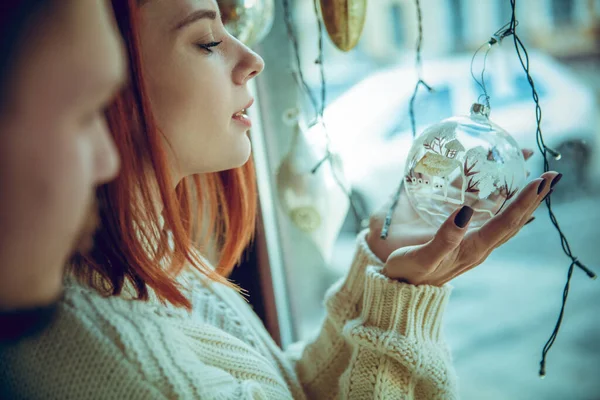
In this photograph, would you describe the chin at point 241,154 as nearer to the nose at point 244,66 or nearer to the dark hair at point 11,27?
the nose at point 244,66

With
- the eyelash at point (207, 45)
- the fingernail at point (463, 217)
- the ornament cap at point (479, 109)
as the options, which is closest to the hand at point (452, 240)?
the fingernail at point (463, 217)

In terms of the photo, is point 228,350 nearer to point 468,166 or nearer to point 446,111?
point 468,166

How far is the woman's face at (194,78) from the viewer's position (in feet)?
2.34

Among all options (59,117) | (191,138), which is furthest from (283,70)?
(59,117)

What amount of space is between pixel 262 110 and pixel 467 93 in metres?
0.95

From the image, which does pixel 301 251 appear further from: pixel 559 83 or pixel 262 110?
pixel 559 83

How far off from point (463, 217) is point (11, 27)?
54 centimetres

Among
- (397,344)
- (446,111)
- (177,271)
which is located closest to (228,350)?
(177,271)

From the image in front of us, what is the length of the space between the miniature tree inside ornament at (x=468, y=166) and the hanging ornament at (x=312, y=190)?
1.15ft

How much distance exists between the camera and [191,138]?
74cm

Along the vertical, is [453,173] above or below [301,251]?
above

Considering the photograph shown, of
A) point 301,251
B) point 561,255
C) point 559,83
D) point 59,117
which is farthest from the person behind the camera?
point 559,83

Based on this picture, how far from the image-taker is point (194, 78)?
72cm

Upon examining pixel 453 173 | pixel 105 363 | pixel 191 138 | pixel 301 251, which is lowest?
pixel 301 251
